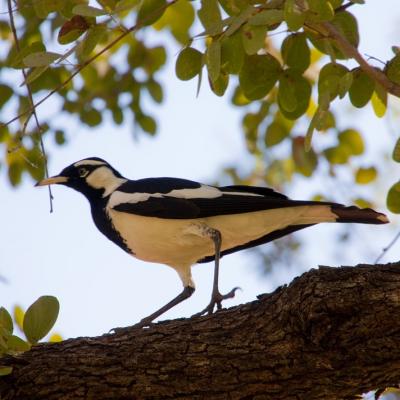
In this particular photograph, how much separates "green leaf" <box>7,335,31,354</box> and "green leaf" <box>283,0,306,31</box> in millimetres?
1926

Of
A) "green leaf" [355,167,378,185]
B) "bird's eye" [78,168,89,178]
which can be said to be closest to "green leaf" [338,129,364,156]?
"green leaf" [355,167,378,185]

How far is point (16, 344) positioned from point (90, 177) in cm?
308

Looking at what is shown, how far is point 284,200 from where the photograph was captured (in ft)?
18.7

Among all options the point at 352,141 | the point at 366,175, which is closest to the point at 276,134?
the point at 352,141

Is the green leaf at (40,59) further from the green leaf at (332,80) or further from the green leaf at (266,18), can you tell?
Answer: the green leaf at (332,80)

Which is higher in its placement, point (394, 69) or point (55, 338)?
point (394, 69)

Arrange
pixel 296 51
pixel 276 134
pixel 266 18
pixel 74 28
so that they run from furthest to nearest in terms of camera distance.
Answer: pixel 276 134, pixel 296 51, pixel 74 28, pixel 266 18

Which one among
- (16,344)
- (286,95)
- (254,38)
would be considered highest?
(286,95)

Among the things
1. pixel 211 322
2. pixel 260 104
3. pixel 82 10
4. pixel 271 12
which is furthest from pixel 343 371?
pixel 260 104

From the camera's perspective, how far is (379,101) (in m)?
4.47

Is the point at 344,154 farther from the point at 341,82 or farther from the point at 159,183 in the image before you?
the point at 341,82

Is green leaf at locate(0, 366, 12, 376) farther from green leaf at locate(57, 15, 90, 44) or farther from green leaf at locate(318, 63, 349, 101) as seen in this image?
green leaf at locate(318, 63, 349, 101)

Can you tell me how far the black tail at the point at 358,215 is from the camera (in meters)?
5.46

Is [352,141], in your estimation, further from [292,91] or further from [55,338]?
[55,338]
